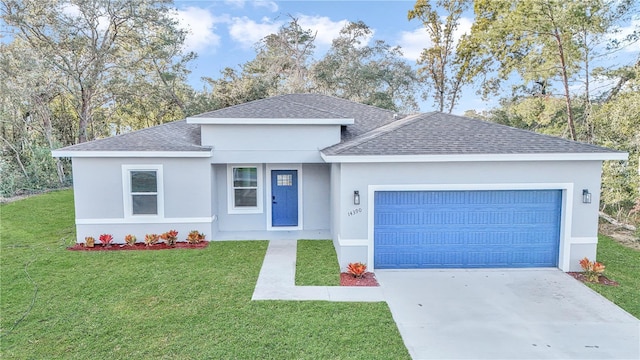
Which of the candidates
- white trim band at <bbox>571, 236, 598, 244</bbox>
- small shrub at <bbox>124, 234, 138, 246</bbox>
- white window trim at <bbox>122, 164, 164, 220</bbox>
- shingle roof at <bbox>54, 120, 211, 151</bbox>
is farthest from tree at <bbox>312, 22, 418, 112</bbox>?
small shrub at <bbox>124, 234, 138, 246</bbox>

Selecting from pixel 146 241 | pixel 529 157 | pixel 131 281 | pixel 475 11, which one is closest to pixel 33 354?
pixel 131 281

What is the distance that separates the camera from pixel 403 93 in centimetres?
2888

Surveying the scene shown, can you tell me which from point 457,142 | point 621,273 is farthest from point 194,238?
point 621,273

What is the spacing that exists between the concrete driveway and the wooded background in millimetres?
6693

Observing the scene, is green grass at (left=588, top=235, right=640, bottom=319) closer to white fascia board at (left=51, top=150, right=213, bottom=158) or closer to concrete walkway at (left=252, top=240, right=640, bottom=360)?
concrete walkway at (left=252, top=240, right=640, bottom=360)

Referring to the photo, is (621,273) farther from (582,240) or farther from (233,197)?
(233,197)

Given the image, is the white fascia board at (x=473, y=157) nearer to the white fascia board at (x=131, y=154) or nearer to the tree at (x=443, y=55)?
the white fascia board at (x=131, y=154)

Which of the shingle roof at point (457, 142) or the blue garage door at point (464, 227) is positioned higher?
the shingle roof at point (457, 142)

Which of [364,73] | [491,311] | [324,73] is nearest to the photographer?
[491,311]

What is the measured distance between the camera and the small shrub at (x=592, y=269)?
324 inches

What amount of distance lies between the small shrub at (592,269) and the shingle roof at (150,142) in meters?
10.3

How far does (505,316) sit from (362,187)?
3.92 metres

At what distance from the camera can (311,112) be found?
1147 cm

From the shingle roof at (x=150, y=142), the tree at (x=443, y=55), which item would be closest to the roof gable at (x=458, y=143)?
the shingle roof at (x=150, y=142)
